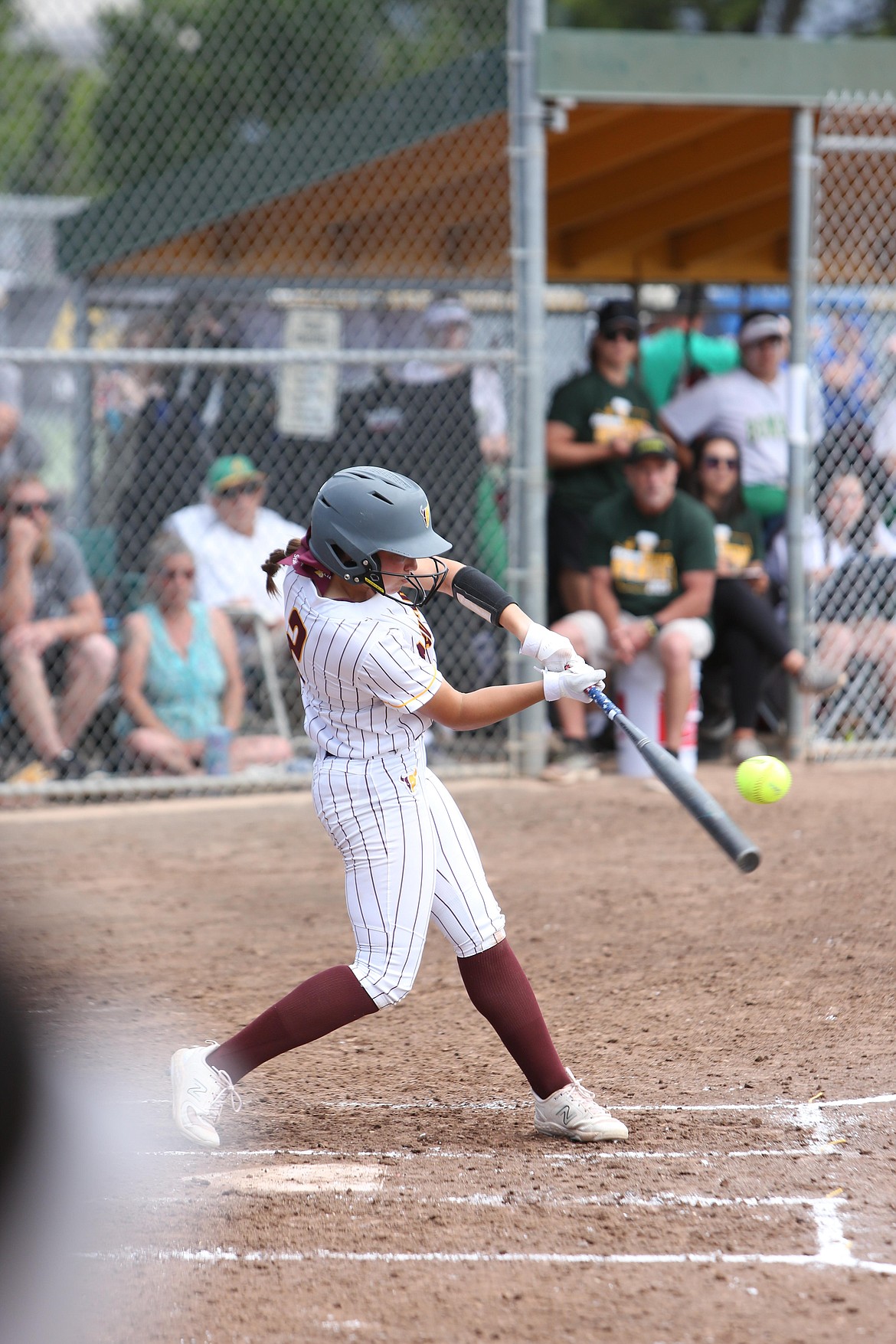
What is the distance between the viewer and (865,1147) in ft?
10.9

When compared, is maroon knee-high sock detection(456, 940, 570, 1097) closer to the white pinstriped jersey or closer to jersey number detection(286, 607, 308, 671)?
the white pinstriped jersey

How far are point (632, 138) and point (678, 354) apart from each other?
185cm

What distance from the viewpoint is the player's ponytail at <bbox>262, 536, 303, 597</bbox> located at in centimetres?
352

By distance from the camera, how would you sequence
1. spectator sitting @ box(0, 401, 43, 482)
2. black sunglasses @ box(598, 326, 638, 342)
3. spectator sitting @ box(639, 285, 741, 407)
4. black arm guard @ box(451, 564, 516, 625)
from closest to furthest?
black arm guard @ box(451, 564, 516, 625) < spectator sitting @ box(0, 401, 43, 482) < black sunglasses @ box(598, 326, 638, 342) < spectator sitting @ box(639, 285, 741, 407)

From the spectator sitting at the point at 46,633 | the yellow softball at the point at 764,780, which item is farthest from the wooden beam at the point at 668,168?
the yellow softball at the point at 764,780

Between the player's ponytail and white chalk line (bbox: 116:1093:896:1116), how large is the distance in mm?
1247

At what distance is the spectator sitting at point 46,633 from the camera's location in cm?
723

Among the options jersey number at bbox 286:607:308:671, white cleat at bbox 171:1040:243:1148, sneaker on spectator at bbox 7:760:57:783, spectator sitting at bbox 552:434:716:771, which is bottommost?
sneaker on spectator at bbox 7:760:57:783

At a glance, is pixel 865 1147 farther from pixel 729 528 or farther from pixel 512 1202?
pixel 729 528

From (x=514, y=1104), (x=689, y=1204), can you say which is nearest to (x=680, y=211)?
(x=514, y=1104)

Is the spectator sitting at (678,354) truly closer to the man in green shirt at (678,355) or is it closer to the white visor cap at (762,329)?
the man in green shirt at (678,355)

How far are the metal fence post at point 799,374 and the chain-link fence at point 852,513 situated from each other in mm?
89

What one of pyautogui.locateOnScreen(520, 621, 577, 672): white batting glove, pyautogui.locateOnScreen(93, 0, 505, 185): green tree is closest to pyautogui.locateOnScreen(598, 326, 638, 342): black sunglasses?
pyautogui.locateOnScreen(520, 621, 577, 672): white batting glove

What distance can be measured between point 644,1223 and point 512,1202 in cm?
28
